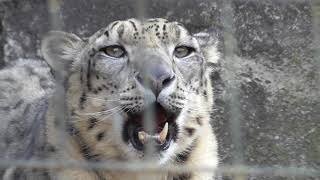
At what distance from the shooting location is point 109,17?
4.80 metres

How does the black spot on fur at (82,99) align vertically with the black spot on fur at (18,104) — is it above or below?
above

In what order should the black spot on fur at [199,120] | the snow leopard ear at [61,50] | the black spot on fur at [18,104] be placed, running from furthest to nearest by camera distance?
the black spot on fur at [18,104], the snow leopard ear at [61,50], the black spot on fur at [199,120]

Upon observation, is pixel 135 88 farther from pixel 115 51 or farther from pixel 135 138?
pixel 115 51

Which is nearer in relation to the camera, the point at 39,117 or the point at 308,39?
the point at 39,117

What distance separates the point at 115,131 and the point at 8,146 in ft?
3.14

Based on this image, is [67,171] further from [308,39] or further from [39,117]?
[308,39]

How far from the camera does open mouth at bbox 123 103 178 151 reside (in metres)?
2.47

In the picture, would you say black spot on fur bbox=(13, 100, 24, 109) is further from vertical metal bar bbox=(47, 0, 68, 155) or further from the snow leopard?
vertical metal bar bbox=(47, 0, 68, 155)

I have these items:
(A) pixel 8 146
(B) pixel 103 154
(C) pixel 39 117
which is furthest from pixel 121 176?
(A) pixel 8 146

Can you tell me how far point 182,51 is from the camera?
2.81 metres

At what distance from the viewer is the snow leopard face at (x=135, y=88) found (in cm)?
247

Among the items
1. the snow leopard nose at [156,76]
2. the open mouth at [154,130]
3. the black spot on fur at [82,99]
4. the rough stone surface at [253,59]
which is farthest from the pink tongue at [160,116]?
the rough stone surface at [253,59]

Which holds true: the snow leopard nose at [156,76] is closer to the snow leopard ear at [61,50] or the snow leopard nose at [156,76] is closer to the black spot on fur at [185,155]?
the black spot on fur at [185,155]

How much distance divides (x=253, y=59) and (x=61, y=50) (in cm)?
193
